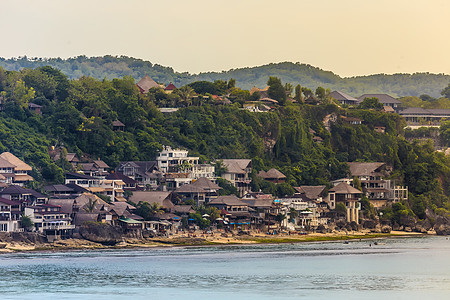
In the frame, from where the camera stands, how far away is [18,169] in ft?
319

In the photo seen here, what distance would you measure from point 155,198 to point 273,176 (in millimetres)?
22064

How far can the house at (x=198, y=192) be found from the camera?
104438 mm

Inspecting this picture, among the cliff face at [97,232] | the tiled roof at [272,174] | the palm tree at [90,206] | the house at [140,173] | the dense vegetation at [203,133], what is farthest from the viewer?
the tiled roof at [272,174]

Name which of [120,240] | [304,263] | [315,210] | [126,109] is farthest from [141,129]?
[304,263]

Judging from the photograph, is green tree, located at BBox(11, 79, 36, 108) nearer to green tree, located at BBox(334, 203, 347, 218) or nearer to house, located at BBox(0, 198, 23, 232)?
house, located at BBox(0, 198, 23, 232)

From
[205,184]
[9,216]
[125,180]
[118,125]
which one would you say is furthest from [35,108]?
[9,216]

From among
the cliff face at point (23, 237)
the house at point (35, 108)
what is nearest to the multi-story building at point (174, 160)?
the house at point (35, 108)

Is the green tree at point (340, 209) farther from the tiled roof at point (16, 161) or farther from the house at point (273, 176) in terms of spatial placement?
the tiled roof at point (16, 161)

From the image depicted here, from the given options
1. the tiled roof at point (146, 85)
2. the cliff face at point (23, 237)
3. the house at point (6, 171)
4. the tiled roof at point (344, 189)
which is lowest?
the cliff face at point (23, 237)

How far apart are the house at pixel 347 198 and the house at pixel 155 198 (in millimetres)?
23213

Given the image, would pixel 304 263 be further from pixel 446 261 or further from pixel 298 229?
pixel 298 229

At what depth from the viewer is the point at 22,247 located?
8556 centimetres

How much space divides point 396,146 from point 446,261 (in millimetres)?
57840

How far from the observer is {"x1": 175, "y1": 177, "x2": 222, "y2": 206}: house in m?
104
